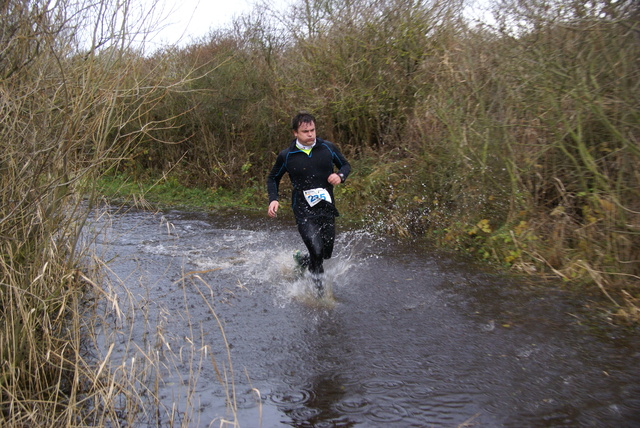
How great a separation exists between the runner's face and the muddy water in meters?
1.69

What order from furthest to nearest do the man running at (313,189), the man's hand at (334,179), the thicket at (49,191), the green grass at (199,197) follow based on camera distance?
1. the green grass at (199,197)
2. the man running at (313,189)
3. the man's hand at (334,179)
4. the thicket at (49,191)

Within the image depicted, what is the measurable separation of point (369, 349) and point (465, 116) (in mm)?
4846

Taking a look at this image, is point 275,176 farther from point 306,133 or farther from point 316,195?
point 306,133

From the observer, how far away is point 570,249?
6.85 meters

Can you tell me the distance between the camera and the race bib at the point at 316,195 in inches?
242

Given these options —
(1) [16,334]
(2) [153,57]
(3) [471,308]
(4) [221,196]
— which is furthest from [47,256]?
(4) [221,196]

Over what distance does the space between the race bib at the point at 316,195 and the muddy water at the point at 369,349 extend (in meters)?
1.08

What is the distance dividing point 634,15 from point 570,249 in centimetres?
259

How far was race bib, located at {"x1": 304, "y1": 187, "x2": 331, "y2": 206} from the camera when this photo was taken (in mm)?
6152

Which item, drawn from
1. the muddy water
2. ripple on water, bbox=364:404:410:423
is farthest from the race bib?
ripple on water, bbox=364:404:410:423

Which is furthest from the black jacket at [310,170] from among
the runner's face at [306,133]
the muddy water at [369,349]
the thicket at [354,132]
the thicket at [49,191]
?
the thicket at [49,191]

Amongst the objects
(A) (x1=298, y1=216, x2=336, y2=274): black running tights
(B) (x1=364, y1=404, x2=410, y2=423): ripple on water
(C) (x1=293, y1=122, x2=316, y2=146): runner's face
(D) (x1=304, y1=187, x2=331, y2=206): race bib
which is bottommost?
(B) (x1=364, y1=404, x2=410, y2=423): ripple on water

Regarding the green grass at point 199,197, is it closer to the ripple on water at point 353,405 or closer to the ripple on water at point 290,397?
the ripple on water at point 290,397

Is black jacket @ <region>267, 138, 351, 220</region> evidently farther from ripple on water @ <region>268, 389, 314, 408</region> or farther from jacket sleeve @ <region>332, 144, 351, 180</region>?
ripple on water @ <region>268, 389, 314, 408</region>
